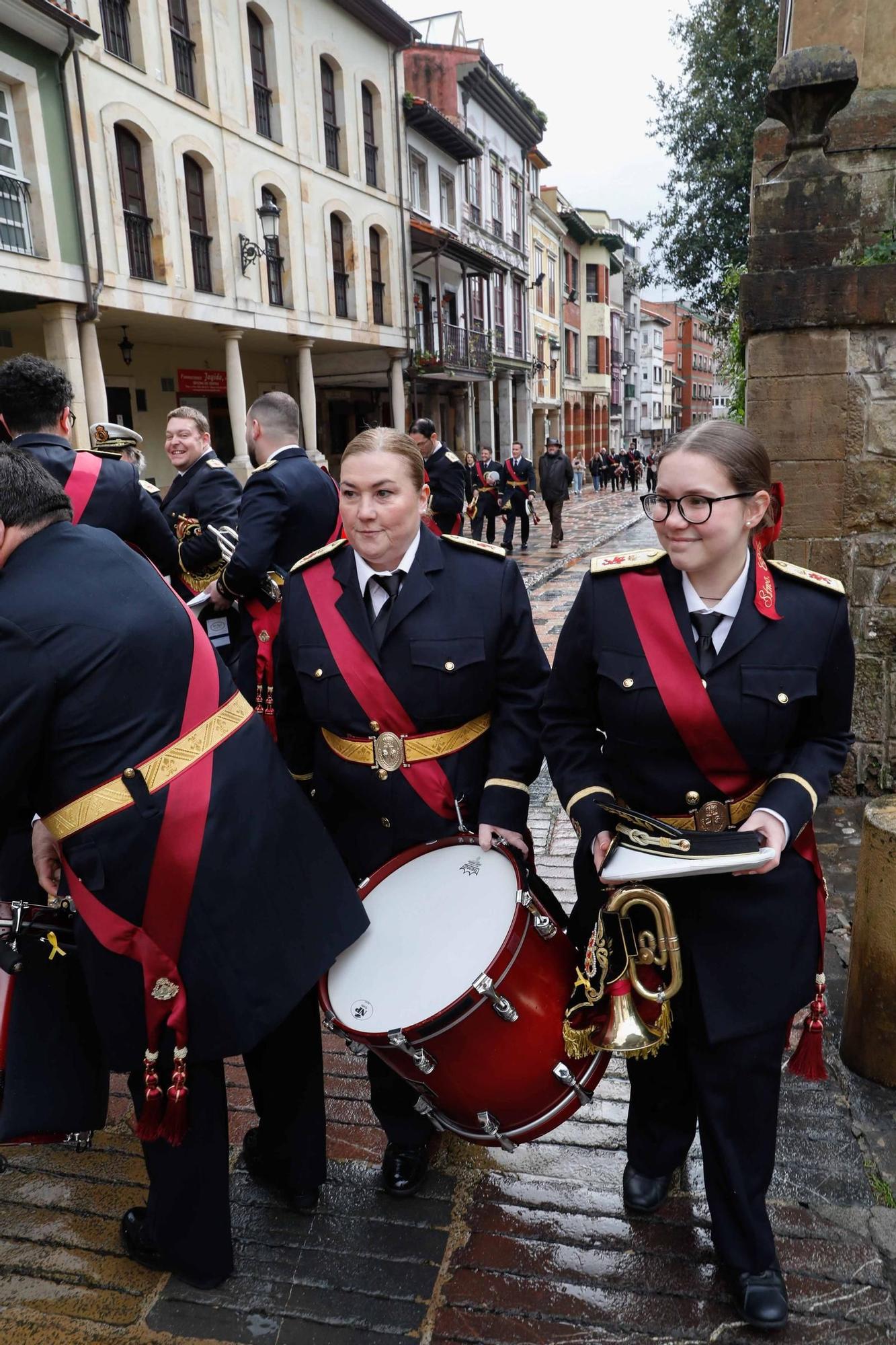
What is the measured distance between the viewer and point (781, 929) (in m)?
2.22

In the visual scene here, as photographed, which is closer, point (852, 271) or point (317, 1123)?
point (317, 1123)

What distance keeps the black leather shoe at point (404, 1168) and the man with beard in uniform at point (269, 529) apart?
2380 mm

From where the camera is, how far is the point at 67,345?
46.5 feet

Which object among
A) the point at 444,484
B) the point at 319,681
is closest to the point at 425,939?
the point at 319,681

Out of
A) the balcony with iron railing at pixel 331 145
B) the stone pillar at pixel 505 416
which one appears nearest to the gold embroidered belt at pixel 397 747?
the balcony with iron railing at pixel 331 145

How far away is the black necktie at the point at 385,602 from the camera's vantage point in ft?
8.73

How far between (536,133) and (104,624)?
40.3 metres

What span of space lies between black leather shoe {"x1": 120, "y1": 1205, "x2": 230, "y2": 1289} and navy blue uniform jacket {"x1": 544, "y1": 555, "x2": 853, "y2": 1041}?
1408 millimetres

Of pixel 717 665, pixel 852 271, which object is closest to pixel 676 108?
pixel 852 271

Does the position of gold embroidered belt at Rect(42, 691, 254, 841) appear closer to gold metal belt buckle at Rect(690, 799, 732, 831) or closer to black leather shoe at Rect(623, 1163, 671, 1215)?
gold metal belt buckle at Rect(690, 799, 732, 831)

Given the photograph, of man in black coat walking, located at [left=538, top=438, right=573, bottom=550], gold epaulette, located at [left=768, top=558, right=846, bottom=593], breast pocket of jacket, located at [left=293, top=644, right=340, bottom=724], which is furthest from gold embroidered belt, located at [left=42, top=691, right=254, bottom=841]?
man in black coat walking, located at [left=538, top=438, right=573, bottom=550]

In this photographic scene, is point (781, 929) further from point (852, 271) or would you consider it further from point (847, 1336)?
point (852, 271)

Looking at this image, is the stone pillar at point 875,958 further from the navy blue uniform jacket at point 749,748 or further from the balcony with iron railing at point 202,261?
the balcony with iron railing at point 202,261

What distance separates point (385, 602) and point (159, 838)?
3.04 ft
